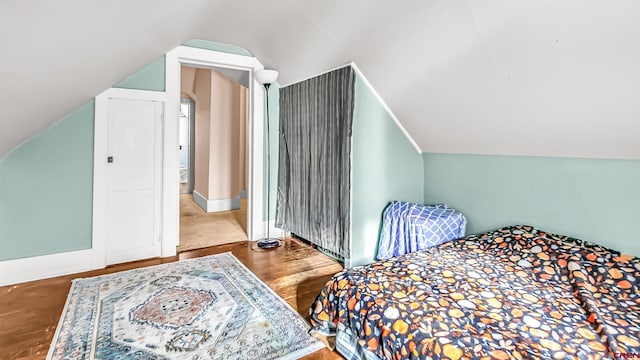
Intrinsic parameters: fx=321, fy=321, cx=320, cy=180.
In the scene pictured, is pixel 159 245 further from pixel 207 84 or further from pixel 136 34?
pixel 207 84

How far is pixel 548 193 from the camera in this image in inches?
92.9

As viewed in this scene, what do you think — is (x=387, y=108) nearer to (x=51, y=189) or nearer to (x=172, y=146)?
(x=172, y=146)

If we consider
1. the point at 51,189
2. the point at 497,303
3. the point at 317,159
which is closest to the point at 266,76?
the point at 317,159

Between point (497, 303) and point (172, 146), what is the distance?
3.01 m

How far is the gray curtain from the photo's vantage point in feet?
9.06

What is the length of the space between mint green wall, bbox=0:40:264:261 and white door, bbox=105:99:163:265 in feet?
0.54

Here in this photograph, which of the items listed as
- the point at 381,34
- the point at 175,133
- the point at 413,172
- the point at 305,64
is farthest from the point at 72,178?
the point at 413,172

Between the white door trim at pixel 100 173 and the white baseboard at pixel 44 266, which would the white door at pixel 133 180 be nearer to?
the white door trim at pixel 100 173

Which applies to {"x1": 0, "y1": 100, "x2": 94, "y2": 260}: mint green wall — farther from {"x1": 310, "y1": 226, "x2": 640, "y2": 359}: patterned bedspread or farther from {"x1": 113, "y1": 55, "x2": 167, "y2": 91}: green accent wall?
{"x1": 310, "y1": 226, "x2": 640, "y2": 359}: patterned bedspread

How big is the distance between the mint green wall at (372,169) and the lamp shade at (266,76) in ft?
3.74

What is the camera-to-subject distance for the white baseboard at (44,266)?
8.57 feet

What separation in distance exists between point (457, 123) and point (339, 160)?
3.31ft

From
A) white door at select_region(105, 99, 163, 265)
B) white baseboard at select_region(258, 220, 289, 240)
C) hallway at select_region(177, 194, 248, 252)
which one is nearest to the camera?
white door at select_region(105, 99, 163, 265)

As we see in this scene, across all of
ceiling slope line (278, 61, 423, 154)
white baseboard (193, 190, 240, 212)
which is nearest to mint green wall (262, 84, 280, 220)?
ceiling slope line (278, 61, 423, 154)
